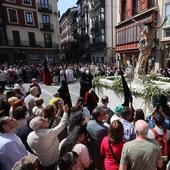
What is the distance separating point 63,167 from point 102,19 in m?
34.2

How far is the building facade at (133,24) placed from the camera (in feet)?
62.7

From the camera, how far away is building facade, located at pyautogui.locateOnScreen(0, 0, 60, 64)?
27.4 metres

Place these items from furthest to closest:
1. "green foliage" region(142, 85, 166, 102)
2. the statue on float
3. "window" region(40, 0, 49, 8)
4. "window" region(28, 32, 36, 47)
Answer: "window" region(40, 0, 49, 8) < "window" region(28, 32, 36, 47) < the statue on float < "green foliage" region(142, 85, 166, 102)

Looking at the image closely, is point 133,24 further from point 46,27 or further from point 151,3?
point 46,27

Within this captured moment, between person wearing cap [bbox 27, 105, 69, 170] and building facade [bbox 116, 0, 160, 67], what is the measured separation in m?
15.7

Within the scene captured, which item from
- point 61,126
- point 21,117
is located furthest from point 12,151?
point 21,117

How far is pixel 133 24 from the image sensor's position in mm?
22875

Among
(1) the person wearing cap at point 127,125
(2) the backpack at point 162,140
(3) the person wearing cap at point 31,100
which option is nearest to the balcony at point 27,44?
(3) the person wearing cap at point 31,100

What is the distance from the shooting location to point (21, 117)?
140 inches

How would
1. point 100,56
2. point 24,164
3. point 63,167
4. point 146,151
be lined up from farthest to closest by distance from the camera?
point 100,56 < point 146,151 < point 63,167 < point 24,164

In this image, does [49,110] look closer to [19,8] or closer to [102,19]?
[19,8]

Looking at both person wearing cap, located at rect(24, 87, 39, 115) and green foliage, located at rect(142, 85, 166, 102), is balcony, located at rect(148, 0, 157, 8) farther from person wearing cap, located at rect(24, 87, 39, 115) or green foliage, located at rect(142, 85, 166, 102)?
person wearing cap, located at rect(24, 87, 39, 115)

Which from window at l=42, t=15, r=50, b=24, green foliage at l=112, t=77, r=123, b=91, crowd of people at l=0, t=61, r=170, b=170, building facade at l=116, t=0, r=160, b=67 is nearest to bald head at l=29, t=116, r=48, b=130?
crowd of people at l=0, t=61, r=170, b=170

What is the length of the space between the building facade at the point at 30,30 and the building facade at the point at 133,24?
11626mm
